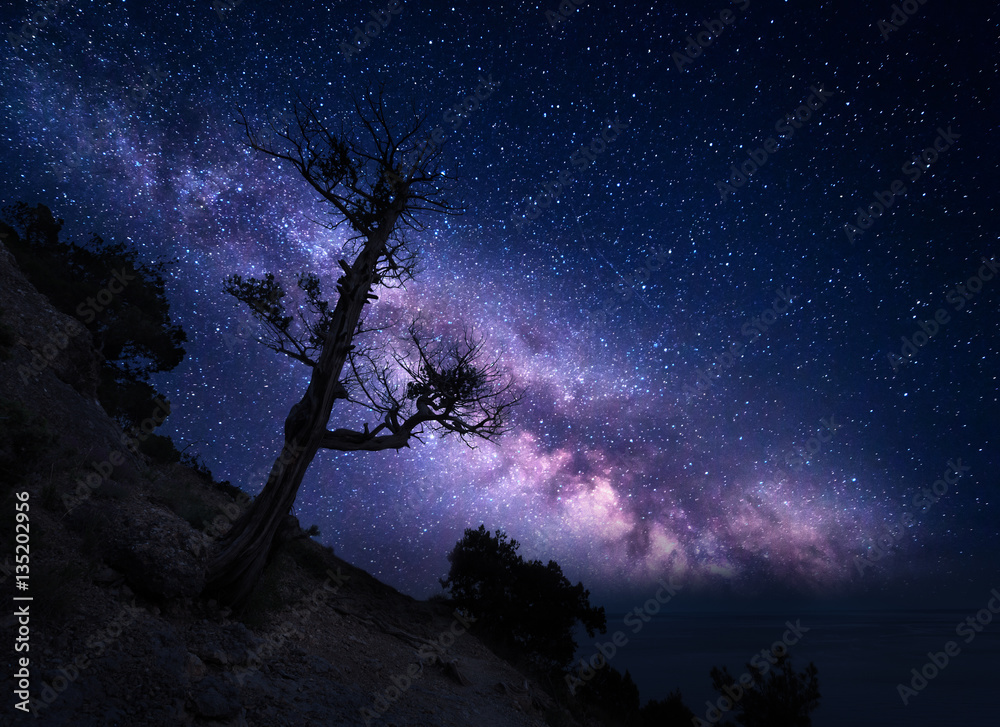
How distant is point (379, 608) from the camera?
1403 cm

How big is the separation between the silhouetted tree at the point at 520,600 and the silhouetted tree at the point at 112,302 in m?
14.6

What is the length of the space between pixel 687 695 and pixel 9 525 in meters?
108

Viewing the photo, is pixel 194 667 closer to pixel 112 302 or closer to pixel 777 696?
pixel 112 302

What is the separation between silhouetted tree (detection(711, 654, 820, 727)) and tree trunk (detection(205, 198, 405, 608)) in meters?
21.9

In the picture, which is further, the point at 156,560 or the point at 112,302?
the point at 112,302

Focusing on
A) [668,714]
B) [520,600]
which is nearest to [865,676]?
[668,714]

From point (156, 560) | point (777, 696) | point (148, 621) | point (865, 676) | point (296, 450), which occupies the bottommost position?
point (148, 621)

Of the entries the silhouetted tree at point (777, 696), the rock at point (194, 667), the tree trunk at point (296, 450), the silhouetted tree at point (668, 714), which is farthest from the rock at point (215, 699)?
the silhouetted tree at point (777, 696)

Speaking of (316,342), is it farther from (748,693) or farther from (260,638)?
(748,693)

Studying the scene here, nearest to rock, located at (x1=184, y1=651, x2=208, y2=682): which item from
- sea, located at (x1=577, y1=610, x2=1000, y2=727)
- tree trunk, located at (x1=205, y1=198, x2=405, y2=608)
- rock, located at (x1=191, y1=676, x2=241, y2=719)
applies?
rock, located at (x1=191, y1=676, x2=241, y2=719)

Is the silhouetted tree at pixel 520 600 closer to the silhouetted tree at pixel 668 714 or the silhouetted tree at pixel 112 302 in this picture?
the silhouetted tree at pixel 668 714

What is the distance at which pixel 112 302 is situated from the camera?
62.5ft

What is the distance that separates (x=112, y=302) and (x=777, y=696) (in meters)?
34.2

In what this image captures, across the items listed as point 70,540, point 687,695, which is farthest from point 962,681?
point 70,540
